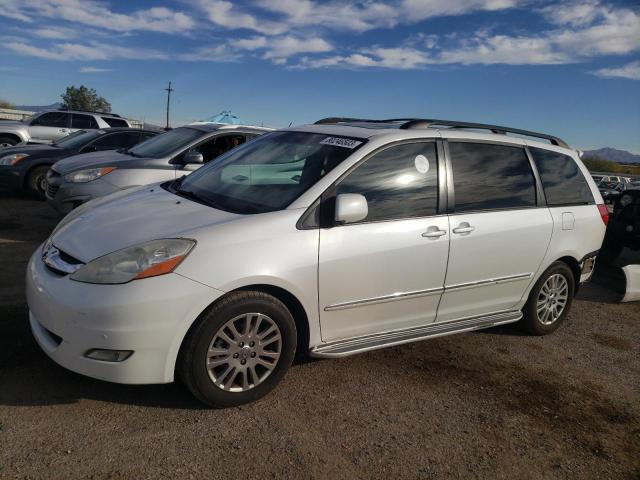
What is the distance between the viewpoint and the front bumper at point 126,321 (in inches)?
108

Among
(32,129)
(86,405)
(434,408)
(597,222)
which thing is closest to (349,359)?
(434,408)

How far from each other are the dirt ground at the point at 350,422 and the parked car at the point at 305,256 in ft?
0.89

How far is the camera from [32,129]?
14.5 m

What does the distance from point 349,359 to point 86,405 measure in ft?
5.95

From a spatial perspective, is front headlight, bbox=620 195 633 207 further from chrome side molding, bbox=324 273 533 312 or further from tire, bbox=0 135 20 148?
tire, bbox=0 135 20 148

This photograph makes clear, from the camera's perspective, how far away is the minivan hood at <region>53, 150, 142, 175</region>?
6.94 m

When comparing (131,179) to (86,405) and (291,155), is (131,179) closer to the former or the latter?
(291,155)

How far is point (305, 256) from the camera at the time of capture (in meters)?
3.19

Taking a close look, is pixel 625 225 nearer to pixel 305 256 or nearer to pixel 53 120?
pixel 305 256

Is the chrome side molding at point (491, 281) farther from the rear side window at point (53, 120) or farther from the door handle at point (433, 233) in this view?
the rear side window at point (53, 120)

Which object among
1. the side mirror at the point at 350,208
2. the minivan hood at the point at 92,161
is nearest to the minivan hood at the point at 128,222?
the side mirror at the point at 350,208

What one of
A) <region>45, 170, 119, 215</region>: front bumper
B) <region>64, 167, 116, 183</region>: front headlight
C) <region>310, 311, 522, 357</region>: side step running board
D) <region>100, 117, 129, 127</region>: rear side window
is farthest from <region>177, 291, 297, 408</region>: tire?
<region>100, 117, 129, 127</region>: rear side window

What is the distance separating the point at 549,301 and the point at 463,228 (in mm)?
1492

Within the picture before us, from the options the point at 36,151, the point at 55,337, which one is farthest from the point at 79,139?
the point at 55,337
